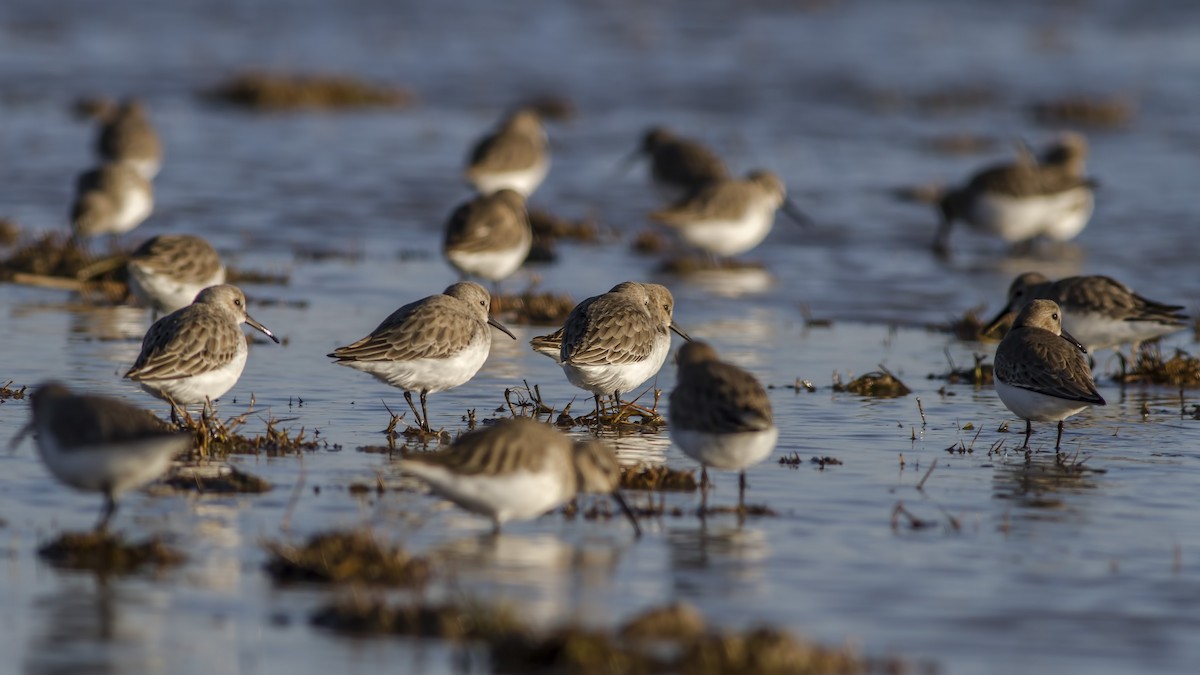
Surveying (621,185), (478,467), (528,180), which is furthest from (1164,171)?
(478,467)

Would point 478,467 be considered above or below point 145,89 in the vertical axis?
below

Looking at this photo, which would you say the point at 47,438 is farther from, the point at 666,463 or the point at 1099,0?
the point at 1099,0

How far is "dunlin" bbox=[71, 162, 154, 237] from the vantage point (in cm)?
2059

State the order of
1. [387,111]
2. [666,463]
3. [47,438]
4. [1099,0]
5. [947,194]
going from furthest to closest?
[1099,0] → [387,111] → [947,194] → [666,463] → [47,438]

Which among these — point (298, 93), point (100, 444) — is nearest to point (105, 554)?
point (100, 444)

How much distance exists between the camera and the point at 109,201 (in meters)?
20.9

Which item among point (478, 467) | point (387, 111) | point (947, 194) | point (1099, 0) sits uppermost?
point (1099, 0)

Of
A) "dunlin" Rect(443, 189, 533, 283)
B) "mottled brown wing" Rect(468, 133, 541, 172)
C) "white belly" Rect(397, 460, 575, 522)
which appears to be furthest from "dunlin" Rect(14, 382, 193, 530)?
"mottled brown wing" Rect(468, 133, 541, 172)

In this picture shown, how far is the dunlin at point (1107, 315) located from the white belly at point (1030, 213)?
29.1ft

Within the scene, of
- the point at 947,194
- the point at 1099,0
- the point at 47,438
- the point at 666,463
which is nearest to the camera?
the point at 47,438

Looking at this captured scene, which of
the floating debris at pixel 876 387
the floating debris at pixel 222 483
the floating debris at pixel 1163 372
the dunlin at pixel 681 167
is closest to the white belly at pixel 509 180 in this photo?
the dunlin at pixel 681 167

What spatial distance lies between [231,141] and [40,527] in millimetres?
24128

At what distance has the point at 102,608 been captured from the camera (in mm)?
7969

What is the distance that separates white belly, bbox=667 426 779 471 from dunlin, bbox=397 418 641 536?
65cm
